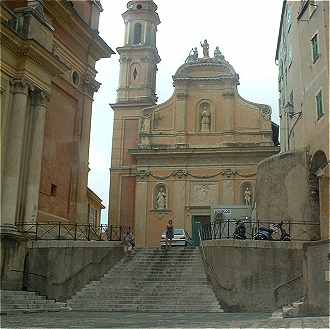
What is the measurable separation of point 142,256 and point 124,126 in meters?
25.0

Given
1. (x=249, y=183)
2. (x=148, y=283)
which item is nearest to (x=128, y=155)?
(x=249, y=183)

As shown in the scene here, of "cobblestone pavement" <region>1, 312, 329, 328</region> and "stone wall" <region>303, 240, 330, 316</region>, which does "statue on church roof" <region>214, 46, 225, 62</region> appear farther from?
"cobblestone pavement" <region>1, 312, 329, 328</region>

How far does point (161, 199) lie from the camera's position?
41.7m

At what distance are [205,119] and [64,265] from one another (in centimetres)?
2543

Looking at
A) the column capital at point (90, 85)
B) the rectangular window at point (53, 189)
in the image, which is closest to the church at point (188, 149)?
the column capital at point (90, 85)

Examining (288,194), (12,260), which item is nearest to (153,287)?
(12,260)

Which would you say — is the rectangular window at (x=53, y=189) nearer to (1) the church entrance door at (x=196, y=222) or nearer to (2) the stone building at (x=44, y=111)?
(2) the stone building at (x=44, y=111)

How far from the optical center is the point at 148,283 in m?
19.0

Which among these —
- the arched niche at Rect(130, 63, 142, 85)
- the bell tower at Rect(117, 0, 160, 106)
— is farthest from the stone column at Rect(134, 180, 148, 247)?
the arched niche at Rect(130, 63, 142, 85)

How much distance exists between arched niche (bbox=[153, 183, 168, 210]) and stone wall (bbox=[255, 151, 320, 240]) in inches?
729

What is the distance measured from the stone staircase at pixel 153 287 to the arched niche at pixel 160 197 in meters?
19.7

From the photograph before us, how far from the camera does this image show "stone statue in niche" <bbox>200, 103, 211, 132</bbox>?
142ft

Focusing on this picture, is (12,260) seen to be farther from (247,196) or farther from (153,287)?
(247,196)

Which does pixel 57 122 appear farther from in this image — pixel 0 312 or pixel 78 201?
pixel 0 312
